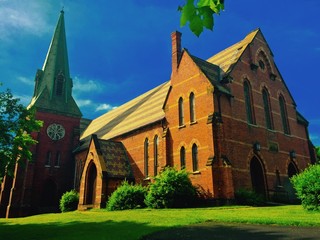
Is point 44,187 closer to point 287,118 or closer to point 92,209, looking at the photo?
point 92,209

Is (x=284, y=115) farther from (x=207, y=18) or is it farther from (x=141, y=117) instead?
(x=207, y=18)

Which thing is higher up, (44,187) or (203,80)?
(203,80)

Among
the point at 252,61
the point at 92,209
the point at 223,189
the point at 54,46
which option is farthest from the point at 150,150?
the point at 54,46

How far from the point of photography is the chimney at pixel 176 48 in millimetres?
27603

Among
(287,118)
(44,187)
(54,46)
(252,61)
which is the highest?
(54,46)

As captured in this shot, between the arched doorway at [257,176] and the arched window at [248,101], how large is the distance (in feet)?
10.9

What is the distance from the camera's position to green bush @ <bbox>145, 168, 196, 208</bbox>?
67.9 ft

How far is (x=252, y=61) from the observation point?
27094 millimetres

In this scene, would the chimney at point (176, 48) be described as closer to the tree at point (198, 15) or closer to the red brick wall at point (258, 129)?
the red brick wall at point (258, 129)

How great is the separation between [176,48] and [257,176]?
13.3 meters

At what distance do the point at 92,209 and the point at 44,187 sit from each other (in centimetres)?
1418

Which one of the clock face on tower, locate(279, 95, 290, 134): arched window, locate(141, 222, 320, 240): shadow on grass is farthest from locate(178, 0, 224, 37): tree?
the clock face on tower

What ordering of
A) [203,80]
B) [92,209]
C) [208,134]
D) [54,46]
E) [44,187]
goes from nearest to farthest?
[208,134], [203,80], [92,209], [44,187], [54,46]

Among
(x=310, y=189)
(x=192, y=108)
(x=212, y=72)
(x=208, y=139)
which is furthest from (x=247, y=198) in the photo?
(x=212, y=72)
